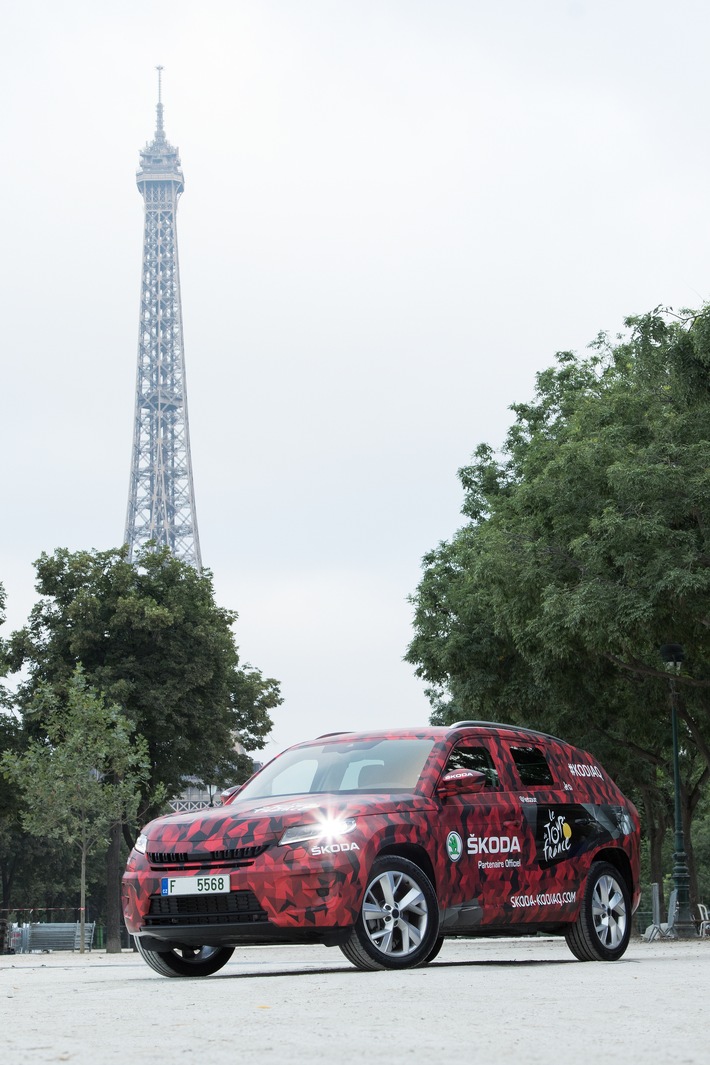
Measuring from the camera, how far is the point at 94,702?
40.5 meters

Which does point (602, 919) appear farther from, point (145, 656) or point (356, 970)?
point (145, 656)

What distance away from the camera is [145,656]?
172ft

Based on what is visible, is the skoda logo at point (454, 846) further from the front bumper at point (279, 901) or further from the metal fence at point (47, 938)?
the metal fence at point (47, 938)

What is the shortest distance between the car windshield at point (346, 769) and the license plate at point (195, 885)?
108 centimetres

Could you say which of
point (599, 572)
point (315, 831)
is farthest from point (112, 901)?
point (315, 831)

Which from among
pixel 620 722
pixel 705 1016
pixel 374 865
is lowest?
pixel 705 1016

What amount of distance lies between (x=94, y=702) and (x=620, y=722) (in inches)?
540

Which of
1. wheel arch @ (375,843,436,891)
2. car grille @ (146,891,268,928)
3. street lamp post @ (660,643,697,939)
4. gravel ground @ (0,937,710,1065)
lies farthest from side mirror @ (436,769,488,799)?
street lamp post @ (660,643,697,939)

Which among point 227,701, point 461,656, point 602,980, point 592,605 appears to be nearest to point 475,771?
point 602,980

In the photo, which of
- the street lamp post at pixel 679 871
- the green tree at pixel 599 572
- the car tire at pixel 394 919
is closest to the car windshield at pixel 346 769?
the car tire at pixel 394 919

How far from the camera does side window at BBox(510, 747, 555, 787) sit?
41.7 ft

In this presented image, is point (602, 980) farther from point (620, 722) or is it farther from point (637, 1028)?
point (620, 722)

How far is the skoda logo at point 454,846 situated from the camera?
11.6 m

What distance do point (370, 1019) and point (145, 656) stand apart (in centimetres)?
4552
